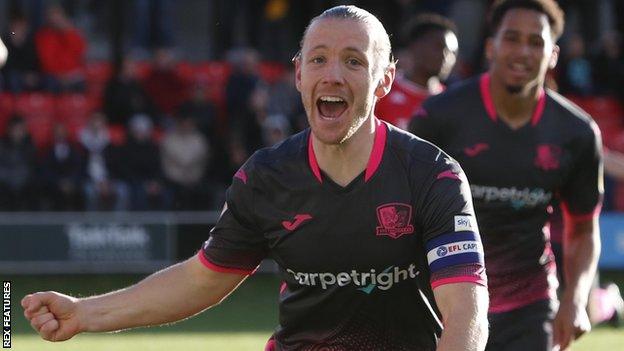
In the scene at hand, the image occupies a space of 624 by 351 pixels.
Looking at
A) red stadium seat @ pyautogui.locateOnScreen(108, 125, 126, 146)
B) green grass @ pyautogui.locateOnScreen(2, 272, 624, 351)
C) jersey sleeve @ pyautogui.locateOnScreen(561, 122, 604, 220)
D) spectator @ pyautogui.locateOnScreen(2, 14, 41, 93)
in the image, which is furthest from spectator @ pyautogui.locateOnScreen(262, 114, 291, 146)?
jersey sleeve @ pyautogui.locateOnScreen(561, 122, 604, 220)

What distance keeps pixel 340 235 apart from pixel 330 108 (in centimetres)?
45

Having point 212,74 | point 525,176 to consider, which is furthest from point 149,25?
point 525,176

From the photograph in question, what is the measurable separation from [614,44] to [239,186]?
A: 1512cm

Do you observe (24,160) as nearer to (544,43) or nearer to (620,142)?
(620,142)

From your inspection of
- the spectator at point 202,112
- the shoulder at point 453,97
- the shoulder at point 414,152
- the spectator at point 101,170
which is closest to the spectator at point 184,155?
the spectator at point 202,112

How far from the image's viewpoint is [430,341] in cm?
503

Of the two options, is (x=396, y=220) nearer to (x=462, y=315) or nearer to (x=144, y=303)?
(x=462, y=315)

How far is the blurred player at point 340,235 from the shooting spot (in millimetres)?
4848

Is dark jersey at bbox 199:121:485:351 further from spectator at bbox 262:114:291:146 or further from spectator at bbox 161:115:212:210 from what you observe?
spectator at bbox 161:115:212:210

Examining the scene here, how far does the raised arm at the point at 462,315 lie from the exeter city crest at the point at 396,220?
262 millimetres

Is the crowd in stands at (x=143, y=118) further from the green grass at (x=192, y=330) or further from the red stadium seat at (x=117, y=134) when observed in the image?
the green grass at (x=192, y=330)

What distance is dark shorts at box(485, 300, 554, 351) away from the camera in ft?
22.1

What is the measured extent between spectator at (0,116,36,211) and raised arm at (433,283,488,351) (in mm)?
12883

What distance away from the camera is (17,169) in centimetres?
1728
